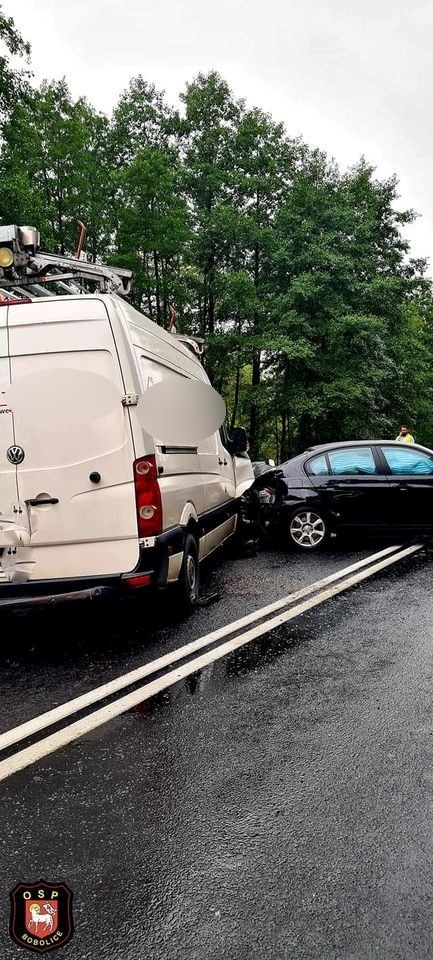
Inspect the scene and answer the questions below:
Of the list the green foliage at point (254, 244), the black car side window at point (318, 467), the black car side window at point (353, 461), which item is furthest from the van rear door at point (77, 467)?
the green foliage at point (254, 244)

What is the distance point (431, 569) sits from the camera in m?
7.16

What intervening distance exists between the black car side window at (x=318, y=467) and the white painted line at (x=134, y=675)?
2.47 meters

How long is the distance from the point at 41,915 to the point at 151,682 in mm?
1856

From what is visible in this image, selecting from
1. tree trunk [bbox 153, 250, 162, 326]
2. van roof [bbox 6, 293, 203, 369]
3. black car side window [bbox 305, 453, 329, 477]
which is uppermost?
tree trunk [bbox 153, 250, 162, 326]

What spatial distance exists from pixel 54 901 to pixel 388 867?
1.16m

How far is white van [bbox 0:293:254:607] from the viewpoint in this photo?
433 cm

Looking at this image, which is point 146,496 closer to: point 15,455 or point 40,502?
point 40,502

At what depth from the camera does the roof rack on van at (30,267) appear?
17.2 ft

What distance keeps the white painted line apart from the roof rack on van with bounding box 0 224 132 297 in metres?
3.17

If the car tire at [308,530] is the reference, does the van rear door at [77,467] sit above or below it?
above

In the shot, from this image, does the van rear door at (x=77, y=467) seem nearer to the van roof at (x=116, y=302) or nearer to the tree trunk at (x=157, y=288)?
the van roof at (x=116, y=302)

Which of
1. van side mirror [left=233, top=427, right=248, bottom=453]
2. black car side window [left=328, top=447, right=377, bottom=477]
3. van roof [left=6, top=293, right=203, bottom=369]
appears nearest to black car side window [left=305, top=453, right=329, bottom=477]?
black car side window [left=328, top=447, right=377, bottom=477]

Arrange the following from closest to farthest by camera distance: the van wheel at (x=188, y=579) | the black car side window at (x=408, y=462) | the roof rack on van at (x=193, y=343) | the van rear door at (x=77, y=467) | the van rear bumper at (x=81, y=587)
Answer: the van rear bumper at (x=81, y=587) < the van rear door at (x=77, y=467) < the van wheel at (x=188, y=579) < the roof rack on van at (x=193, y=343) < the black car side window at (x=408, y=462)

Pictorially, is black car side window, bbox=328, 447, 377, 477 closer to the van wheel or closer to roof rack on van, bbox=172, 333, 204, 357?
roof rack on van, bbox=172, 333, 204, 357
